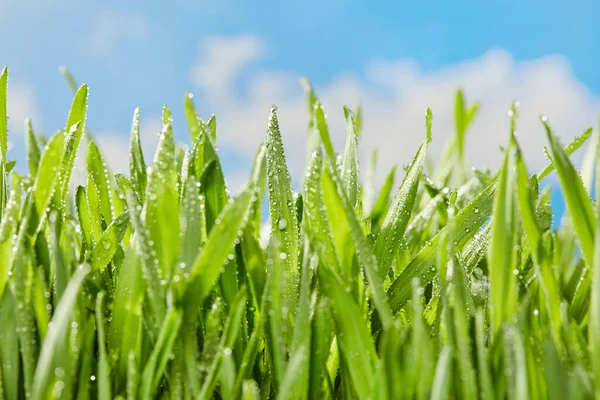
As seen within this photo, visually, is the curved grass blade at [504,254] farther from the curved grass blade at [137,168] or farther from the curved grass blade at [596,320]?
→ the curved grass blade at [137,168]

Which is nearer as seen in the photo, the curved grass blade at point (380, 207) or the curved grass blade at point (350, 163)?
the curved grass blade at point (350, 163)

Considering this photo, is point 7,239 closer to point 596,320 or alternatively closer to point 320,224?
point 320,224

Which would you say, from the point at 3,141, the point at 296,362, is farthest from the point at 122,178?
the point at 296,362

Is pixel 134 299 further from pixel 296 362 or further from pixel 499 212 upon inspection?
pixel 499 212

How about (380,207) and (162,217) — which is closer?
(162,217)

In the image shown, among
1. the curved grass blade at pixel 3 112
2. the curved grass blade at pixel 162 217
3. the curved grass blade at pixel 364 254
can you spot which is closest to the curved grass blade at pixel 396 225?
the curved grass blade at pixel 364 254

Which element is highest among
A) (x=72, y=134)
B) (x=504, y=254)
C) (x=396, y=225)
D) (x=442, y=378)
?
(x=72, y=134)

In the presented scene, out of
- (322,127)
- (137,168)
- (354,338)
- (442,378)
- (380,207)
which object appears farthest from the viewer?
(380,207)

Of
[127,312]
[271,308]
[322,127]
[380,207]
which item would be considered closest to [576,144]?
[380,207]

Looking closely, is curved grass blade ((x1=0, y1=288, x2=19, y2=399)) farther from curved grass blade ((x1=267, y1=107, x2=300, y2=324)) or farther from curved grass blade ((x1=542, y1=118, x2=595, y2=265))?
curved grass blade ((x1=542, y1=118, x2=595, y2=265))

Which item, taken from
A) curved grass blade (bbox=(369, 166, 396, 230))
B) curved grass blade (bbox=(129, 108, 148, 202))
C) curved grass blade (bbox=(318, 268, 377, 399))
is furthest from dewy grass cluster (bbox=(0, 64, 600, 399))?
curved grass blade (bbox=(369, 166, 396, 230))

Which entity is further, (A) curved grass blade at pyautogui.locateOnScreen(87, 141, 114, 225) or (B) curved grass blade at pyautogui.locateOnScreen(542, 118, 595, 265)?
(A) curved grass blade at pyautogui.locateOnScreen(87, 141, 114, 225)
